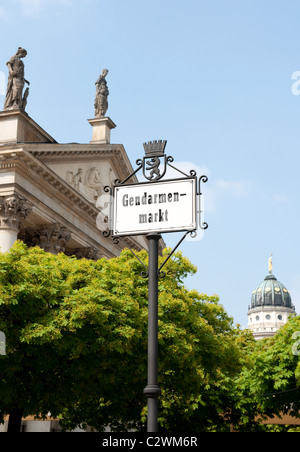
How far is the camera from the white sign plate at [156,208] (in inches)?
359

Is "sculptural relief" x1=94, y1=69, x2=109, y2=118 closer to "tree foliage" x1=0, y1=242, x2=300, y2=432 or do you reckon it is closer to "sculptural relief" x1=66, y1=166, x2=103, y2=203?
"sculptural relief" x1=66, y1=166, x2=103, y2=203

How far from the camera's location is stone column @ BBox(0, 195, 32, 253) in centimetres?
3869

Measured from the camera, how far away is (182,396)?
31.4 meters

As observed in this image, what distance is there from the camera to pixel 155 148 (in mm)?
9773

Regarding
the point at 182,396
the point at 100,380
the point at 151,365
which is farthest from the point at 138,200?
the point at 182,396

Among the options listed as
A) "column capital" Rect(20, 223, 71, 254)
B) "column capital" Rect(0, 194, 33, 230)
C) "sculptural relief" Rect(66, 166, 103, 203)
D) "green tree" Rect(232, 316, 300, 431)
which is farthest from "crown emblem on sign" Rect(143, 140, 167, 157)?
"sculptural relief" Rect(66, 166, 103, 203)

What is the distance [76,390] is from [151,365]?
1671 cm

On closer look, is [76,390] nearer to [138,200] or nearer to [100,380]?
[100,380]

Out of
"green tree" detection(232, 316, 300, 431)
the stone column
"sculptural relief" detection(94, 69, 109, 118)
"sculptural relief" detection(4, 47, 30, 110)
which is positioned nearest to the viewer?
"green tree" detection(232, 316, 300, 431)

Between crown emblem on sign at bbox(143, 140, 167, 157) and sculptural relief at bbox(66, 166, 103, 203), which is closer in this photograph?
crown emblem on sign at bbox(143, 140, 167, 157)

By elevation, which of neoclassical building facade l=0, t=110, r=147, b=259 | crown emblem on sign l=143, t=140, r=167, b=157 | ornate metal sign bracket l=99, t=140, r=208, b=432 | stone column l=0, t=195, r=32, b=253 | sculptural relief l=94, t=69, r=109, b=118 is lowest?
ornate metal sign bracket l=99, t=140, r=208, b=432

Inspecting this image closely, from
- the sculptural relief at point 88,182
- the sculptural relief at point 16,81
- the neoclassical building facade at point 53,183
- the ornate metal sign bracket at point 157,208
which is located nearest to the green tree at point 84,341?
the neoclassical building facade at point 53,183

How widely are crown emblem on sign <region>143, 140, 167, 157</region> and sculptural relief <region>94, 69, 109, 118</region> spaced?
46.8 metres
